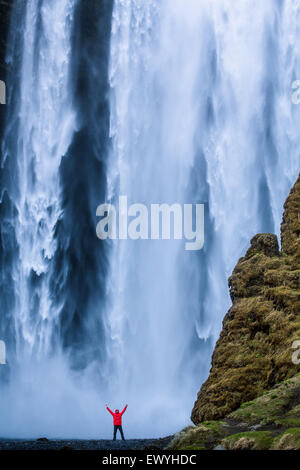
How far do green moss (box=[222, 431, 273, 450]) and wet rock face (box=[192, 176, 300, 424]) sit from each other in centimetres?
458

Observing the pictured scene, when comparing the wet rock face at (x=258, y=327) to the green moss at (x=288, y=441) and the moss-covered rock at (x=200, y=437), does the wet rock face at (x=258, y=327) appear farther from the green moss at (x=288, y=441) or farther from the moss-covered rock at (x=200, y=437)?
the green moss at (x=288, y=441)

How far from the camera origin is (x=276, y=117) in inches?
1806

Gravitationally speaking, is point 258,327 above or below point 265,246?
below

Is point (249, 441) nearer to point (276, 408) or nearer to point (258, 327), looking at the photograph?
point (276, 408)

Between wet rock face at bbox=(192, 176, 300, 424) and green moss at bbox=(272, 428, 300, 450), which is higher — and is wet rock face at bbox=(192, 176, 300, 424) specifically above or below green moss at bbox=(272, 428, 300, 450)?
above

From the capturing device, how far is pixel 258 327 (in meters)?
19.7

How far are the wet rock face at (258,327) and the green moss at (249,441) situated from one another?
458cm

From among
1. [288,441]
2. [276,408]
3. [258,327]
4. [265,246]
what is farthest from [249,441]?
[265,246]

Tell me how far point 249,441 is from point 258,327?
25.1 feet

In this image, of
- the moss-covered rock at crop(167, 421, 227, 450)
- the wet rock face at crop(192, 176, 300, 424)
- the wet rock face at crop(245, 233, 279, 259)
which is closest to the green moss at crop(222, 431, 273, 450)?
the moss-covered rock at crop(167, 421, 227, 450)

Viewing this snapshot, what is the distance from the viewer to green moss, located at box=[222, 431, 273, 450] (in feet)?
39.6

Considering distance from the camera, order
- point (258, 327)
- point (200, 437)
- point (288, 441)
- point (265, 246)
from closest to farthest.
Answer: point (288, 441)
point (200, 437)
point (258, 327)
point (265, 246)

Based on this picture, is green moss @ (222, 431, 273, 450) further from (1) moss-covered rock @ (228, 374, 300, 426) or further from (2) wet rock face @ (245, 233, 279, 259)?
(2) wet rock face @ (245, 233, 279, 259)
